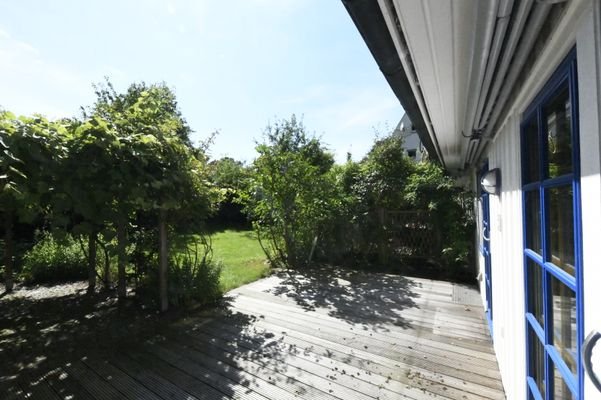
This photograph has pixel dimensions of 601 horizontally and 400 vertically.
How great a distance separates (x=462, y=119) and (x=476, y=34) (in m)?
1.55

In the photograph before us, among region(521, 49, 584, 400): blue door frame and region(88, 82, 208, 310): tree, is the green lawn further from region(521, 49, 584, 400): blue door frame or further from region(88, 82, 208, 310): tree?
region(521, 49, 584, 400): blue door frame

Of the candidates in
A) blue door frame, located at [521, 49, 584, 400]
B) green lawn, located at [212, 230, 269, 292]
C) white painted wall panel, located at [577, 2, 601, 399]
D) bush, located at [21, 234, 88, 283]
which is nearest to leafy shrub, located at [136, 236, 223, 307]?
green lawn, located at [212, 230, 269, 292]


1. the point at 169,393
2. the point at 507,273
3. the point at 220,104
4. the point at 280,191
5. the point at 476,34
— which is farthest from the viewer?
the point at 220,104

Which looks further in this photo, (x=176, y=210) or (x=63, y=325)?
(x=176, y=210)

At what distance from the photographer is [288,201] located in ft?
20.2

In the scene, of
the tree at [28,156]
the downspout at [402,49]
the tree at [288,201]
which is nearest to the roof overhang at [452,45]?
the downspout at [402,49]

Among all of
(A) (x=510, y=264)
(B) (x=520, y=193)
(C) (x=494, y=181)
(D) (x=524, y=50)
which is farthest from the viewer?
(C) (x=494, y=181)

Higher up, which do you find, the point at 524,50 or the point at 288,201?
the point at 524,50

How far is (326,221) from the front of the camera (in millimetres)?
6605

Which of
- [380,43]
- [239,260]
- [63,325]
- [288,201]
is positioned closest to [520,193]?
[380,43]

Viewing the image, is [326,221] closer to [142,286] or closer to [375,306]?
[375,306]

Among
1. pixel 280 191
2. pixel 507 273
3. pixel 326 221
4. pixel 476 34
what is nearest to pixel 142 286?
pixel 280 191

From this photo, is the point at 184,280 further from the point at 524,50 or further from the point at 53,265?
the point at 524,50

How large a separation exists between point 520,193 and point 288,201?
15.8 feet
